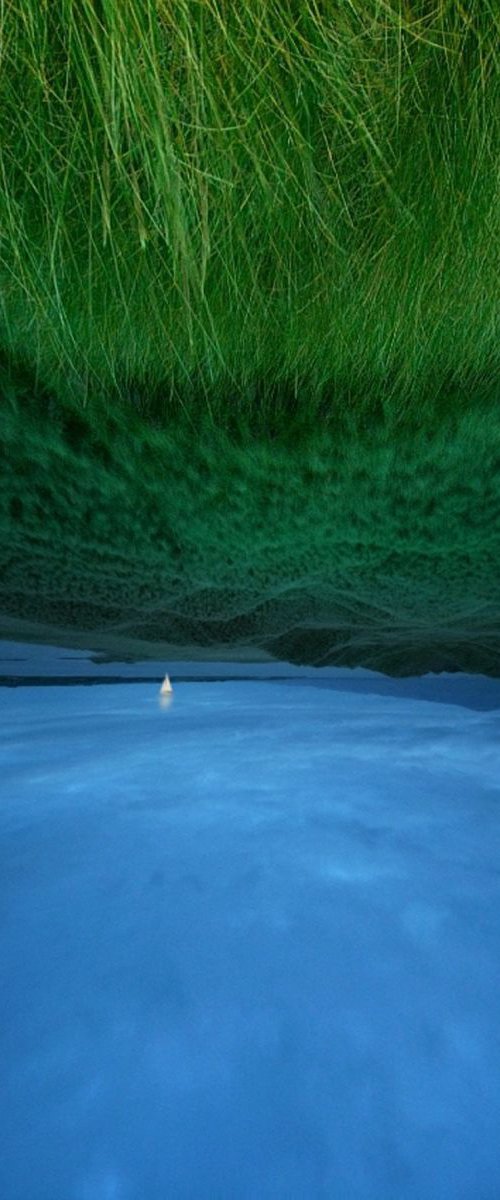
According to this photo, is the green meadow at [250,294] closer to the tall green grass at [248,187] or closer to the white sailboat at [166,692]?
the tall green grass at [248,187]

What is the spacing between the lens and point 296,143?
3.16 feet

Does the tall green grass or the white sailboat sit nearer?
the tall green grass

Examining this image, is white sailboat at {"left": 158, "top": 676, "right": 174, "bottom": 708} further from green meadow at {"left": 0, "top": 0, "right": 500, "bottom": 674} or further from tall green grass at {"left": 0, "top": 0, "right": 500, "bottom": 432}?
tall green grass at {"left": 0, "top": 0, "right": 500, "bottom": 432}

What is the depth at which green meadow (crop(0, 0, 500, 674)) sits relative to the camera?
0.84 meters

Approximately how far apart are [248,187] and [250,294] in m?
0.28

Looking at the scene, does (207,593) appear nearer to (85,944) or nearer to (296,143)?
(85,944)

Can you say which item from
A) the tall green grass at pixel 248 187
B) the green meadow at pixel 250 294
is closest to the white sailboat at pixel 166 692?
the green meadow at pixel 250 294

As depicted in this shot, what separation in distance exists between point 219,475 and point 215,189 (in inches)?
45.6

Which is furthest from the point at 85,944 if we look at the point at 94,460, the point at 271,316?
the point at 271,316

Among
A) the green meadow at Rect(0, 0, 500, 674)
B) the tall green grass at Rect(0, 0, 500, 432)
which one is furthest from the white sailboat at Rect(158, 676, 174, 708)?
the tall green grass at Rect(0, 0, 500, 432)

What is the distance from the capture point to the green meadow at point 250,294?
0.84m

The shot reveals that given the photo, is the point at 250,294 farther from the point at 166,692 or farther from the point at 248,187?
the point at 166,692

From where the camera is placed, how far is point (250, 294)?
1316mm

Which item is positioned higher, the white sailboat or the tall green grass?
the tall green grass
